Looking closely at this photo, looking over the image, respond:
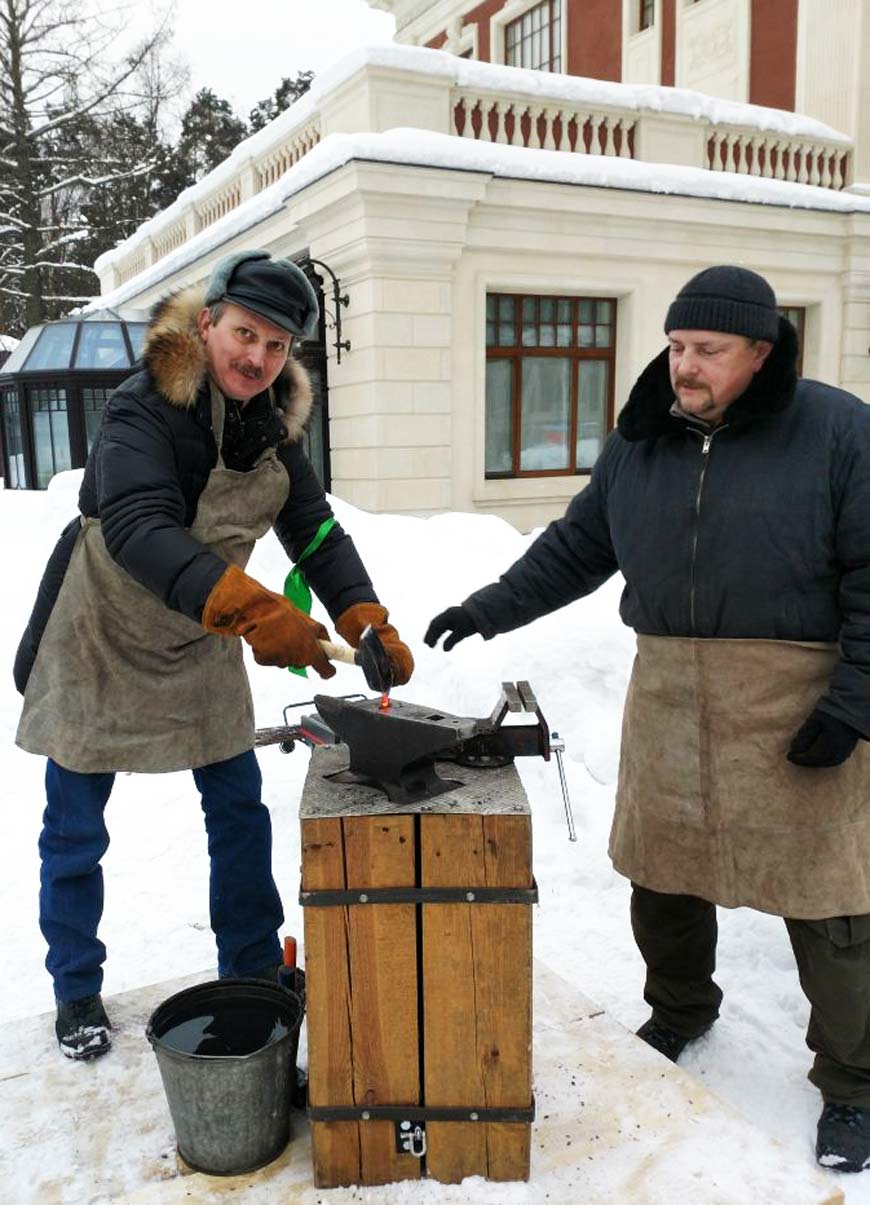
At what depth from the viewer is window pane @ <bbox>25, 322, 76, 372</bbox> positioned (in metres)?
11.0

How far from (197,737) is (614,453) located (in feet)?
4.31

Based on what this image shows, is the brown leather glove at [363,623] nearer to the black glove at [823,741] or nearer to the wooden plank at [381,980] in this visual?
the wooden plank at [381,980]

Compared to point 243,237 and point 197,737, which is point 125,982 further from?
point 243,237

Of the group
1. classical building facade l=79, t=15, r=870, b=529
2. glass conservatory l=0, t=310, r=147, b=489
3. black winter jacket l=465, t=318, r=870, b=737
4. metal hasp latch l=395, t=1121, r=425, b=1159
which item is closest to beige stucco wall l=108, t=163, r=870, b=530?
classical building facade l=79, t=15, r=870, b=529

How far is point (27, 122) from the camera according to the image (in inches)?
696

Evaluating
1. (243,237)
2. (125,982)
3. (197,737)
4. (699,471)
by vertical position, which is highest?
(243,237)

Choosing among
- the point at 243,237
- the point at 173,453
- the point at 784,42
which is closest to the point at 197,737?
the point at 173,453

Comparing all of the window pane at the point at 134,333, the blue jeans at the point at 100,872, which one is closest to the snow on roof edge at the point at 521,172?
the window pane at the point at 134,333

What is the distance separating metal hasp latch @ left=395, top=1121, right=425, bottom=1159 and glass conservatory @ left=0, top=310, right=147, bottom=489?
9704 mm

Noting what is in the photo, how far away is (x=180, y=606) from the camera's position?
2078 millimetres

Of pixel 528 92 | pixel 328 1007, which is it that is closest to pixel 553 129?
pixel 528 92

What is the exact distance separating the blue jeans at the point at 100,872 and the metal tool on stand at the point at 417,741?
0.57m

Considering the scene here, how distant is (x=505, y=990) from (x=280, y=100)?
109 feet

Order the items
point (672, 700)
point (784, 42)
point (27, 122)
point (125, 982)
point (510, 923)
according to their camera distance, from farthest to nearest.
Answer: point (27, 122)
point (784, 42)
point (125, 982)
point (672, 700)
point (510, 923)
